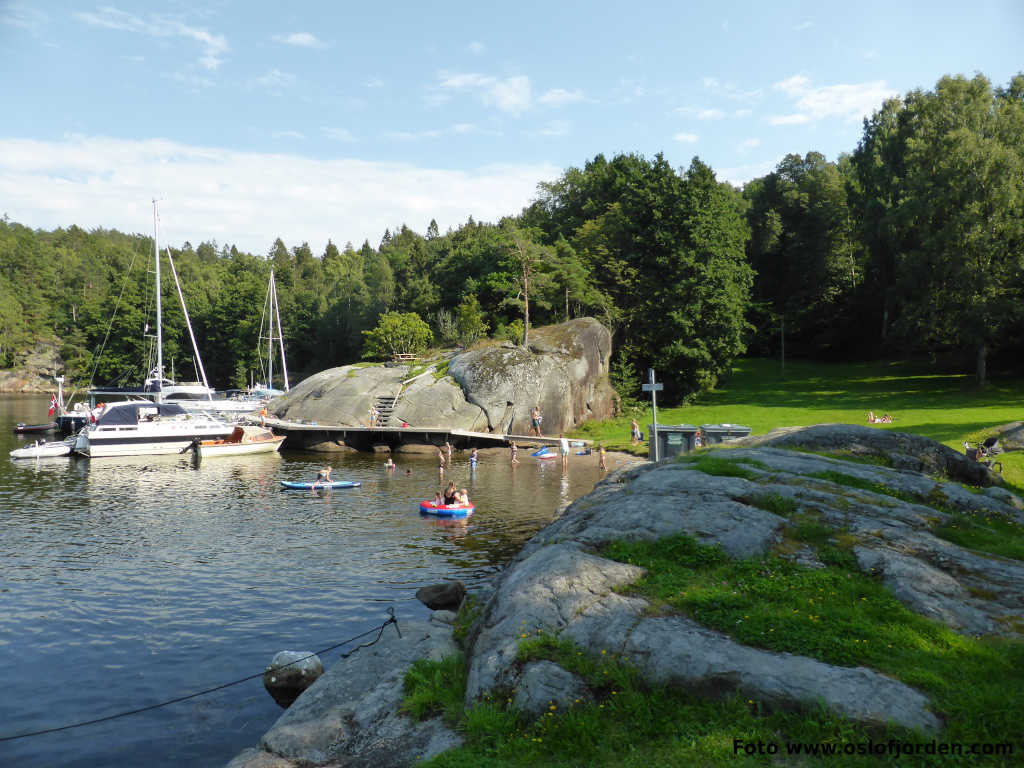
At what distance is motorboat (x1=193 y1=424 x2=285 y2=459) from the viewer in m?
45.4

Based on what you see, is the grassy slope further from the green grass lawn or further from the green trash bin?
the green grass lawn

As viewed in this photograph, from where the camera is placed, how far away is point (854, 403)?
52719 millimetres

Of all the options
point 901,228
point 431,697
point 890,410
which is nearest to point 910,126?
point 901,228

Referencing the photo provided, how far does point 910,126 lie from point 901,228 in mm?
11366

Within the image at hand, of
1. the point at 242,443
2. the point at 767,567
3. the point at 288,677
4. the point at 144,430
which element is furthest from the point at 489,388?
the point at 767,567

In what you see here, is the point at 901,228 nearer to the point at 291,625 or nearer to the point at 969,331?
the point at 969,331

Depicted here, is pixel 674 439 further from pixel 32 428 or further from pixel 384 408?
pixel 32 428

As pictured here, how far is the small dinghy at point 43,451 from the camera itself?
139 feet

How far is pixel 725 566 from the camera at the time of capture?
1036 centimetres

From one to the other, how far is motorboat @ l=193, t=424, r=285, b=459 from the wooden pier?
2.81 metres

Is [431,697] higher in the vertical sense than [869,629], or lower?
lower

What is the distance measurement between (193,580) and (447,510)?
1054cm

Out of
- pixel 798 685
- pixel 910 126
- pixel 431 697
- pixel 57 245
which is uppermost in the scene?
pixel 57 245

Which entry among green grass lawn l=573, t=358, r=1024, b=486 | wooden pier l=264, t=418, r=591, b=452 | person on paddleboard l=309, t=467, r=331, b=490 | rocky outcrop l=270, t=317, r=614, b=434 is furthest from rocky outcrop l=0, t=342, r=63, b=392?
→ green grass lawn l=573, t=358, r=1024, b=486
